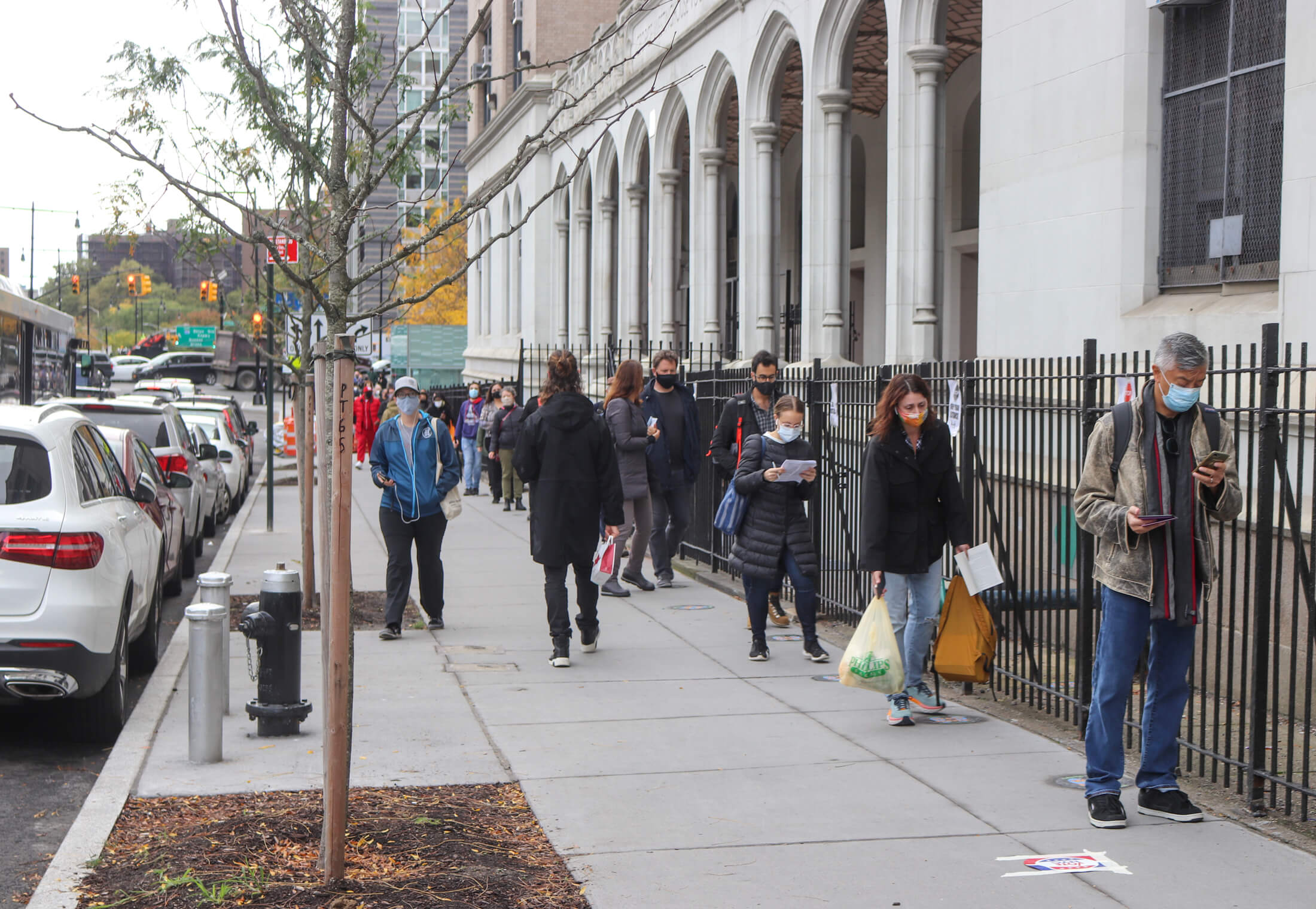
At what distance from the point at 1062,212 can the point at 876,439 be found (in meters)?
5.37

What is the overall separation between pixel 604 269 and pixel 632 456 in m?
20.0

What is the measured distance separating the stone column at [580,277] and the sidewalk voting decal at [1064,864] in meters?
28.9

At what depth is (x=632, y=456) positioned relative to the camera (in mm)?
12047

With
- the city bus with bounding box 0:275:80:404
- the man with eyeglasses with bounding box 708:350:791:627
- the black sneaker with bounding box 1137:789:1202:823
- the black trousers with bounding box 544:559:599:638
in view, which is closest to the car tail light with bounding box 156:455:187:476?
the city bus with bounding box 0:275:80:404

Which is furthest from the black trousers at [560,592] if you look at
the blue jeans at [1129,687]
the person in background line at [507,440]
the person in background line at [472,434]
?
the person in background line at [472,434]

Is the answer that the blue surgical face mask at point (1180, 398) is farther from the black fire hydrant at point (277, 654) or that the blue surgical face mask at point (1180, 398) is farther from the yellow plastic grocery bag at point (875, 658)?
the black fire hydrant at point (277, 654)

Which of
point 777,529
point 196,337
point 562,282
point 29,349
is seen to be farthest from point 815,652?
point 196,337

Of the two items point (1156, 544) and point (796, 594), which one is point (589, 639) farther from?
point (1156, 544)

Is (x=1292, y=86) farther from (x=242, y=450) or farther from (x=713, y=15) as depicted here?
(x=242, y=450)

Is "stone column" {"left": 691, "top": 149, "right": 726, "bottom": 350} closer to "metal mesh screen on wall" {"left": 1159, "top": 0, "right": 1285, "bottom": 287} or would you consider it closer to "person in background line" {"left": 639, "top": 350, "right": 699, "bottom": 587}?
"person in background line" {"left": 639, "top": 350, "right": 699, "bottom": 587}

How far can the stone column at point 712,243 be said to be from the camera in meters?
23.2

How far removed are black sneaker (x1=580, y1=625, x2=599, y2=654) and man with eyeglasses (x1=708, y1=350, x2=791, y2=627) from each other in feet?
5.15

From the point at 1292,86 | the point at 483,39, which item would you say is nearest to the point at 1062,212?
the point at 1292,86

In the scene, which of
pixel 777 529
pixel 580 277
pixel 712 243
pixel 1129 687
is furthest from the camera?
pixel 580 277
